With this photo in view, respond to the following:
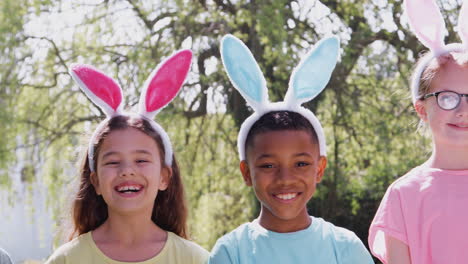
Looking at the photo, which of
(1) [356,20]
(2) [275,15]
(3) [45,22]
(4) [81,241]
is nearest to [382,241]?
(4) [81,241]

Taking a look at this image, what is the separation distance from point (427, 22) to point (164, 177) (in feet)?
4.27

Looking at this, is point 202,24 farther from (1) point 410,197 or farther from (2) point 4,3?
(1) point 410,197

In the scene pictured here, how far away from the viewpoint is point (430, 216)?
279 cm

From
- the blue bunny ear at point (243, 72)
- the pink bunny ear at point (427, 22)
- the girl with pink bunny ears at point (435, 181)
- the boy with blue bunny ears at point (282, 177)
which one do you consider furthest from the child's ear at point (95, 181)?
the pink bunny ear at point (427, 22)

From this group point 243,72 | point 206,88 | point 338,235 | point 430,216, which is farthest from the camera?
point 206,88

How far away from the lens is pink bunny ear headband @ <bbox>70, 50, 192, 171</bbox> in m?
3.27

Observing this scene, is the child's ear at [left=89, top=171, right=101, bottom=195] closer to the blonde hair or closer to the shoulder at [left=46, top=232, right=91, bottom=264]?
the shoulder at [left=46, top=232, right=91, bottom=264]

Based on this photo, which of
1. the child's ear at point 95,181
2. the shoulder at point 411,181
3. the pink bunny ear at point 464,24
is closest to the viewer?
the shoulder at point 411,181

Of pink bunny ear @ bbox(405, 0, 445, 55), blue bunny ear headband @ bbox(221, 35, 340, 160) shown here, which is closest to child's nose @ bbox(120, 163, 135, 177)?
blue bunny ear headband @ bbox(221, 35, 340, 160)

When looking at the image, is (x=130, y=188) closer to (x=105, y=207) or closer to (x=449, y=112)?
(x=105, y=207)

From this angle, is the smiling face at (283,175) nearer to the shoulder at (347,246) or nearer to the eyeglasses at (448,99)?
the shoulder at (347,246)

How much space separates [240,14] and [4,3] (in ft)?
8.57

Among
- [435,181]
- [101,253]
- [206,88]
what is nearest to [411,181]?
[435,181]

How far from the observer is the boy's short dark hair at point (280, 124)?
293 centimetres
